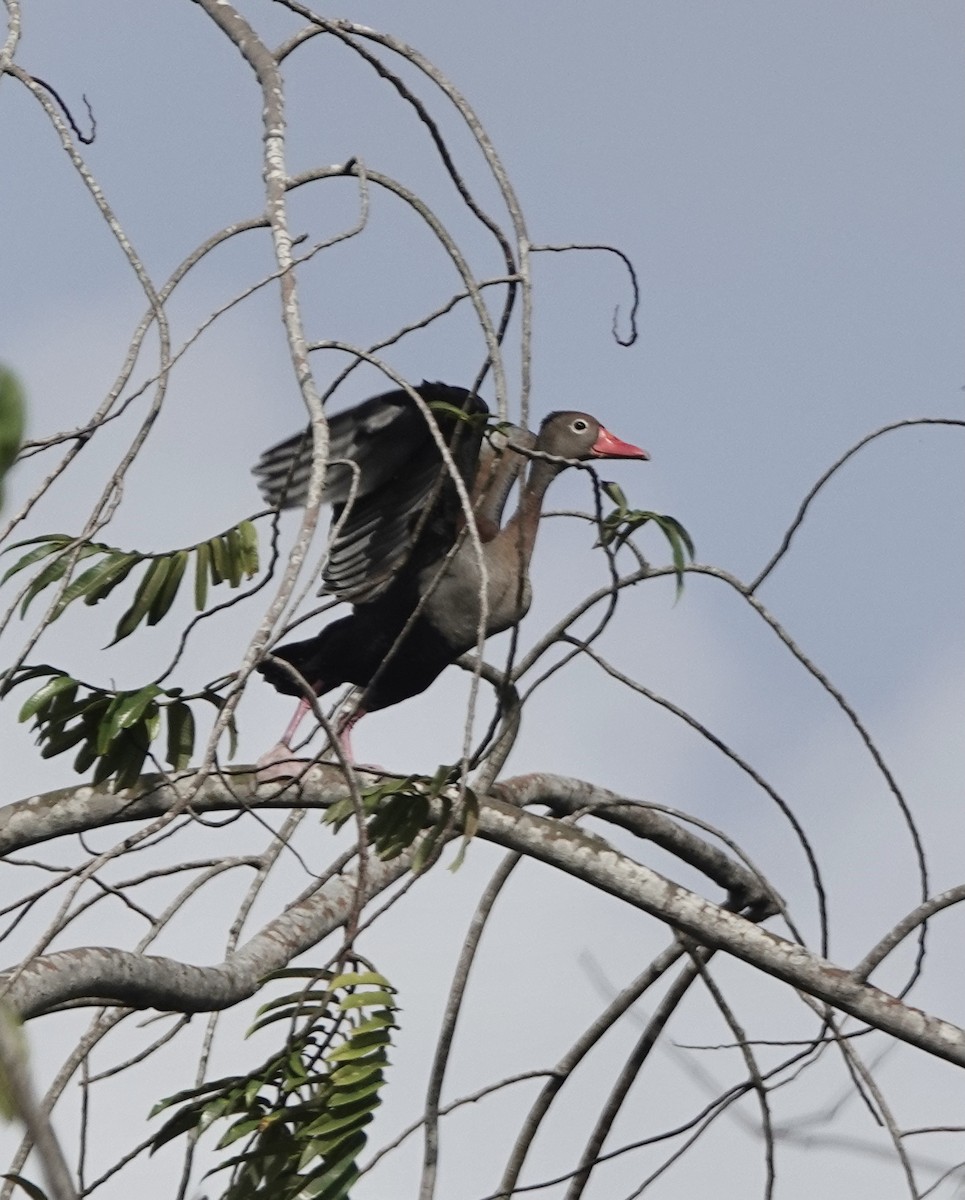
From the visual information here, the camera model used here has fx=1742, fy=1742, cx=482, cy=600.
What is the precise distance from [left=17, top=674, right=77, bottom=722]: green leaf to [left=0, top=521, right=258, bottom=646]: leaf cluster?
0.30ft

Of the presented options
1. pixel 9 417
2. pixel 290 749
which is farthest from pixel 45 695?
pixel 9 417

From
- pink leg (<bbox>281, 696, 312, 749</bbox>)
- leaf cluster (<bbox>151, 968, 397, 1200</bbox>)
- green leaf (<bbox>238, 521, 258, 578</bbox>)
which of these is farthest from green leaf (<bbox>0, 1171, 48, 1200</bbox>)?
pink leg (<bbox>281, 696, 312, 749</bbox>)

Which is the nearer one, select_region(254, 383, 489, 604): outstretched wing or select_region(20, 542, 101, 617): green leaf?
select_region(20, 542, 101, 617): green leaf

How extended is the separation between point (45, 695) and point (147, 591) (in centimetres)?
21

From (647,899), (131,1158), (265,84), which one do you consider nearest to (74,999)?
(131,1158)

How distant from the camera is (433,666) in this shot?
450 centimetres

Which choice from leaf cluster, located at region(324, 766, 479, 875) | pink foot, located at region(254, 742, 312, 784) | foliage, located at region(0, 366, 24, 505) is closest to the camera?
foliage, located at region(0, 366, 24, 505)

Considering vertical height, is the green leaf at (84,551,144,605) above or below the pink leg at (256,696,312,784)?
below

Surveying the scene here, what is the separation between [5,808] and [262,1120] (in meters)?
1.11

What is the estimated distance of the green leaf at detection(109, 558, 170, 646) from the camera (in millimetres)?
2562

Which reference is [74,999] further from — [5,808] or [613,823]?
[613,823]

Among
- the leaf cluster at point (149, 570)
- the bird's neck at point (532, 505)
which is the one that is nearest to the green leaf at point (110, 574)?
the leaf cluster at point (149, 570)

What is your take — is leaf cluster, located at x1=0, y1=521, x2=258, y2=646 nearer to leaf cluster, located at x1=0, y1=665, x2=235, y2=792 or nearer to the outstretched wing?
leaf cluster, located at x1=0, y1=665, x2=235, y2=792

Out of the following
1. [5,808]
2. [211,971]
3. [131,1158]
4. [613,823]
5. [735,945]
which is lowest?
[131,1158]
